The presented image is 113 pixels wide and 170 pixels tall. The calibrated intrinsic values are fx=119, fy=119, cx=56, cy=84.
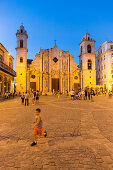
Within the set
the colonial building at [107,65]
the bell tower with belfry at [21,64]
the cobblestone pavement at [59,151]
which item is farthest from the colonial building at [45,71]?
the cobblestone pavement at [59,151]

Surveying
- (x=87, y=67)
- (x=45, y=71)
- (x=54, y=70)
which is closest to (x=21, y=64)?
(x=45, y=71)

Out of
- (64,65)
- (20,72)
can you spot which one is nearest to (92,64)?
(64,65)

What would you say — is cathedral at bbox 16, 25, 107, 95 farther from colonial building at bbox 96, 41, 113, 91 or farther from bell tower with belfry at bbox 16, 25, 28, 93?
colonial building at bbox 96, 41, 113, 91

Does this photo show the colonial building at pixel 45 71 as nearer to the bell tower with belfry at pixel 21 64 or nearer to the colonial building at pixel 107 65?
the bell tower with belfry at pixel 21 64

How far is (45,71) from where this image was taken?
137 ft

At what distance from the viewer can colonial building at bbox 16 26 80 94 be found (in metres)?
39.1

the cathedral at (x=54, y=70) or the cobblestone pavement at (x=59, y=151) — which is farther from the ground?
the cathedral at (x=54, y=70)

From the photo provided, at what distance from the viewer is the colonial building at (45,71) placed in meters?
39.1

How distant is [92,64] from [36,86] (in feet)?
72.5

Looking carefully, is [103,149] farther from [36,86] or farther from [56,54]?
[56,54]

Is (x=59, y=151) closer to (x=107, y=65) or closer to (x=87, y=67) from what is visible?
(x=87, y=67)

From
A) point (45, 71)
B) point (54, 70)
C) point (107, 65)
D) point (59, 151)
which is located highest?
point (107, 65)

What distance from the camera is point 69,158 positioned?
9.59 ft

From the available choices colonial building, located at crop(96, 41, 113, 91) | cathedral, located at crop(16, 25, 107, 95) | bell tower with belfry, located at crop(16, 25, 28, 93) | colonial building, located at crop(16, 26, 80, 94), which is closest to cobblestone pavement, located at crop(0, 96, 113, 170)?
bell tower with belfry, located at crop(16, 25, 28, 93)
